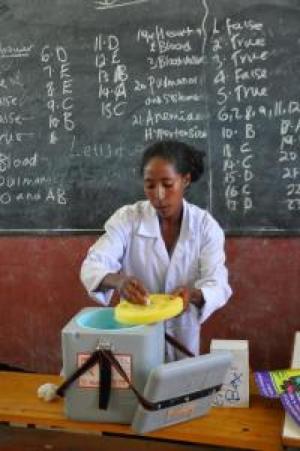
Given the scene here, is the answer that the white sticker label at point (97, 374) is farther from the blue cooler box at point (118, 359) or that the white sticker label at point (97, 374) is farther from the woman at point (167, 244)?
the woman at point (167, 244)

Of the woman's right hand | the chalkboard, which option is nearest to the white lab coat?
the woman's right hand

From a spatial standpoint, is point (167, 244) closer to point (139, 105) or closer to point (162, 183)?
point (162, 183)

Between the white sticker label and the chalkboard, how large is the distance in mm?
1404

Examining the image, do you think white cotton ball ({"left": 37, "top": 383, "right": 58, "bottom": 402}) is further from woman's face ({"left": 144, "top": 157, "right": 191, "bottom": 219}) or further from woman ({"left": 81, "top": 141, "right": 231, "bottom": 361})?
woman's face ({"left": 144, "top": 157, "right": 191, "bottom": 219})

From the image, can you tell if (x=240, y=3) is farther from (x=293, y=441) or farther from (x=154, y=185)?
(x=293, y=441)

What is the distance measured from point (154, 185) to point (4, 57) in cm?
150

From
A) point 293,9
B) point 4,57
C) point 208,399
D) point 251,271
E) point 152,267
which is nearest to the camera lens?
point 208,399

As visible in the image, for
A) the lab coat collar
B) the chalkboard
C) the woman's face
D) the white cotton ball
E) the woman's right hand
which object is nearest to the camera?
the woman's right hand

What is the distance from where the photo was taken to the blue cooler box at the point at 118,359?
1361 millimetres

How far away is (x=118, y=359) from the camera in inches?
53.9

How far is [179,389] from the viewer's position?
1.34 metres

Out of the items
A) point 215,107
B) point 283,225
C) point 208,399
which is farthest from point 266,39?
point 208,399

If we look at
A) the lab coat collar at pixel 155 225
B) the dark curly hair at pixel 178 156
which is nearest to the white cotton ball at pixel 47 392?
the lab coat collar at pixel 155 225

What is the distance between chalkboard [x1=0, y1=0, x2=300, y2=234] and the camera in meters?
2.55
